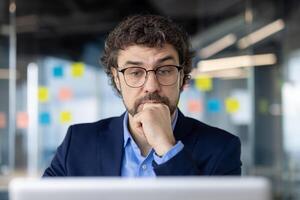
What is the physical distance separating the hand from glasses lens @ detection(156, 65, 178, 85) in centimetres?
8

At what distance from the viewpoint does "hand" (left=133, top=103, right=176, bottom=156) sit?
1487 millimetres

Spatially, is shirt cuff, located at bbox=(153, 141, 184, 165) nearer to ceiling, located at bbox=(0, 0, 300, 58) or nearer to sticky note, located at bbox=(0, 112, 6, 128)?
ceiling, located at bbox=(0, 0, 300, 58)

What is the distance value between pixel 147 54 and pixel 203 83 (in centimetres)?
425

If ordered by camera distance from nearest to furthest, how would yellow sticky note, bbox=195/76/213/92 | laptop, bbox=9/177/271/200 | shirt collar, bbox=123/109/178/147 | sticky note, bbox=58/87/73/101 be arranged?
1. laptop, bbox=9/177/271/200
2. shirt collar, bbox=123/109/178/147
3. yellow sticky note, bbox=195/76/213/92
4. sticky note, bbox=58/87/73/101

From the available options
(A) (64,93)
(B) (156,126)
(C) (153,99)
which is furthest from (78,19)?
(B) (156,126)

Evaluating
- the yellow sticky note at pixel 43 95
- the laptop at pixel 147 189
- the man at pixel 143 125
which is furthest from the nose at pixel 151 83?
the yellow sticky note at pixel 43 95

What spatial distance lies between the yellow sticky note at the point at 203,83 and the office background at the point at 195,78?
0.4 inches

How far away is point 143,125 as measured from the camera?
5.23ft

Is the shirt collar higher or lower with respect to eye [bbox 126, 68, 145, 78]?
lower

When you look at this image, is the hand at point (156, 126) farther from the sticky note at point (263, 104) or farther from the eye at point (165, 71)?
the sticky note at point (263, 104)

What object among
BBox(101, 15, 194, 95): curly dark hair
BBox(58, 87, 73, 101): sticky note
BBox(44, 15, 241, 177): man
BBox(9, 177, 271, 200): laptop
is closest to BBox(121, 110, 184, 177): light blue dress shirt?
BBox(44, 15, 241, 177): man

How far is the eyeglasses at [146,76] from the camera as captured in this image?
66.3 inches

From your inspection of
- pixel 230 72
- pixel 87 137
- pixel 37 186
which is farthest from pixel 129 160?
pixel 230 72

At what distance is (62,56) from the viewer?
19.6 feet
